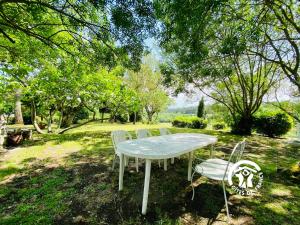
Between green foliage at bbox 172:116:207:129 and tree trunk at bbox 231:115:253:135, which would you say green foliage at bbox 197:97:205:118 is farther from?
tree trunk at bbox 231:115:253:135

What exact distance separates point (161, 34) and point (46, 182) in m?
3.48

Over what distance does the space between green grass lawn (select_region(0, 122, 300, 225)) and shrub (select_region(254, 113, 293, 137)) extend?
21.4 ft

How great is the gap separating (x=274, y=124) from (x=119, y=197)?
1017cm

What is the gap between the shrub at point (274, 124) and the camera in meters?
10.2

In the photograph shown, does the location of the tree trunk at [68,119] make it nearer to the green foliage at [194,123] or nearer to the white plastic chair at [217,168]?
the white plastic chair at [217,168]

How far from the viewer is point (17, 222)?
97.0 inches

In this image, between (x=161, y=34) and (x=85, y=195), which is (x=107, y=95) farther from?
(x=85, y=195)

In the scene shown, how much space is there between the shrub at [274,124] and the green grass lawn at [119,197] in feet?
21.4

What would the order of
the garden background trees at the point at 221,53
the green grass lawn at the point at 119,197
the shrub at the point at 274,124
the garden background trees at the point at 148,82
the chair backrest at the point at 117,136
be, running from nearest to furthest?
1. the green grass lawn at the point at 119,197
2. the garden background trees at the point at 221,53
3. the chair backrest at the point at 117,136
4. the shrub at the point at 274,124
5. the garden background trees at the point at 148,82

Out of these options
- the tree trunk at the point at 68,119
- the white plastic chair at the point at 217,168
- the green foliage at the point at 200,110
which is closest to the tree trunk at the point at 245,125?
the green foliage at the point at 200,110

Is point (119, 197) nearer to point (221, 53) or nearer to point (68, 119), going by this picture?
point (221, 53)

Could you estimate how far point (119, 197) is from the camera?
3080mm

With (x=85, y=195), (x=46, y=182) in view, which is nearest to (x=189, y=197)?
(x=85, y=195)

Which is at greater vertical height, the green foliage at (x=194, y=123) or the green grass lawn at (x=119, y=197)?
the green foliage at (x=194, y=123)
